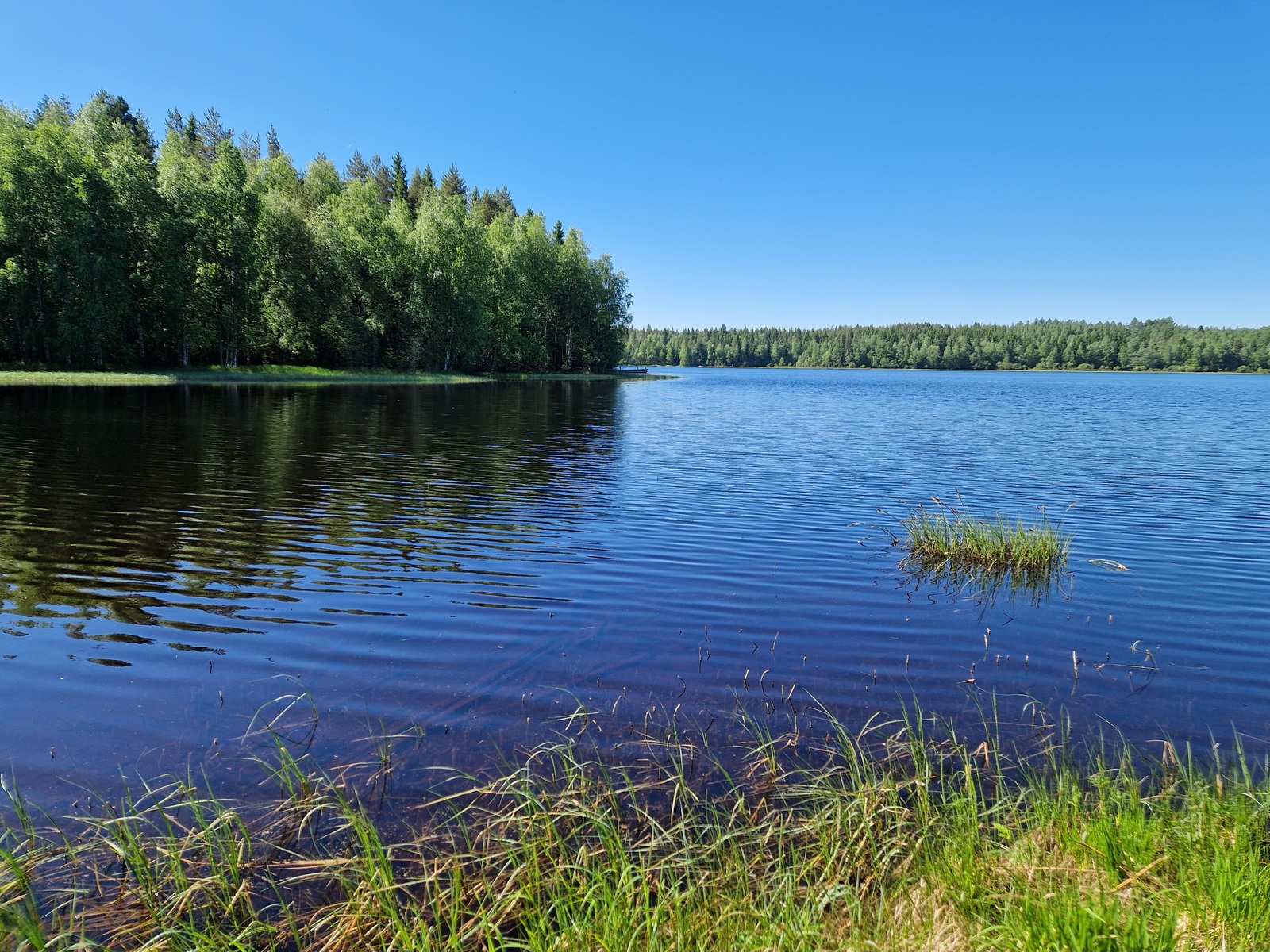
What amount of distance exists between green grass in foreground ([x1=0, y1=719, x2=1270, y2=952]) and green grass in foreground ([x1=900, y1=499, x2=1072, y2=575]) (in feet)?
25.6

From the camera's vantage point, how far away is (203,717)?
7.35m

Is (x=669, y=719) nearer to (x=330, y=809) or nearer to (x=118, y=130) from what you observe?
(x=330, y=809)

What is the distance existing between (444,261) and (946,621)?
8165 cm

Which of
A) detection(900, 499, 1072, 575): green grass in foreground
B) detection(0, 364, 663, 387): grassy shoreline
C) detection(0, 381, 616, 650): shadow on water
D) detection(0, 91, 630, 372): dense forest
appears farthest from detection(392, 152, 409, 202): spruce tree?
detection(900, 499, 1072, 575): green grass in foreground

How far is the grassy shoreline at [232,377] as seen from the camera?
5669 centimetres

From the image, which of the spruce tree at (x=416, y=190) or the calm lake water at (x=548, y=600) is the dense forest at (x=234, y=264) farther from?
the calm lake water at (x=548, y=600)

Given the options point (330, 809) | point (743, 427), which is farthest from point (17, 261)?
point (330, 809)

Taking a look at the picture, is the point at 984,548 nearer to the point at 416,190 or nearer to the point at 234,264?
the point at 234,264

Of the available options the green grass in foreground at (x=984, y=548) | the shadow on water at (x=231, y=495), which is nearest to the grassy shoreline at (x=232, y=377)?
the shadow on water at (x=231, y=495)

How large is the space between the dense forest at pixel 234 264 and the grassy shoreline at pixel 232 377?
9.03ft

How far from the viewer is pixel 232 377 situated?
69188mm

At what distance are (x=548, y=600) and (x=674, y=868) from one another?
696 cm

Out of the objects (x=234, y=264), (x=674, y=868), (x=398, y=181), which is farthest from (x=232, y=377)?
(x=674, y=868)

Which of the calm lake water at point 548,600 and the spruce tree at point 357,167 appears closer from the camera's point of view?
the calm lake water at point 548,600
